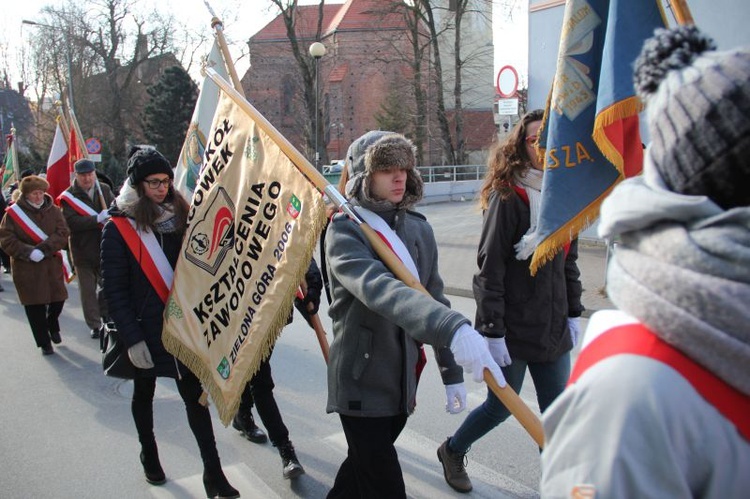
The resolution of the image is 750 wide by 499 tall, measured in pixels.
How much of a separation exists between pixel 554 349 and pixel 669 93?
7.72ft

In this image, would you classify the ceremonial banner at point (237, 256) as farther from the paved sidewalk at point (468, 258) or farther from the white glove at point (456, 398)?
the paved sidewalk at point (468, 258)

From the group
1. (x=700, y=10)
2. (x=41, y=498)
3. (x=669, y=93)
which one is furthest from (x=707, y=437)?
(x=700, y=10)

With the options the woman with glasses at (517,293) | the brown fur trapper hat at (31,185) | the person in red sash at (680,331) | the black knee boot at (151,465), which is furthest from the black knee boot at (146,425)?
the brown fur trapper hat at (31,185)

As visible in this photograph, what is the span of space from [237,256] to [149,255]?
0.69 meters

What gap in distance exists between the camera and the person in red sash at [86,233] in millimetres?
7301

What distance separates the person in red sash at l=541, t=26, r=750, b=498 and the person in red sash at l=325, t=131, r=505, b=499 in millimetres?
1343

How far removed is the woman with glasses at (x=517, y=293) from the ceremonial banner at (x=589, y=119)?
0.12m

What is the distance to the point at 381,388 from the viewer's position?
2.65m

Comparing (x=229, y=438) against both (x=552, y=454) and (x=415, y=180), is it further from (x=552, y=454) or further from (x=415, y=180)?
(x=552, y=454)

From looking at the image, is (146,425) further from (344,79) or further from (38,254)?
(344,79)

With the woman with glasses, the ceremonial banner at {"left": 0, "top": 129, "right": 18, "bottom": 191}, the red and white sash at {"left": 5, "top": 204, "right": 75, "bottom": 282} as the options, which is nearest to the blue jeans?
the woman with glasses

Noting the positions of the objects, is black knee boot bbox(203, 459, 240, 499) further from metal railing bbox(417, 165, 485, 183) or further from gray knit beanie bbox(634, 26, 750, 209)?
metal railing bbox(417, 165, 485, 183)

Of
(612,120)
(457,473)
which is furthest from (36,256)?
(612,120)

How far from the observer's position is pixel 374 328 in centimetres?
268
